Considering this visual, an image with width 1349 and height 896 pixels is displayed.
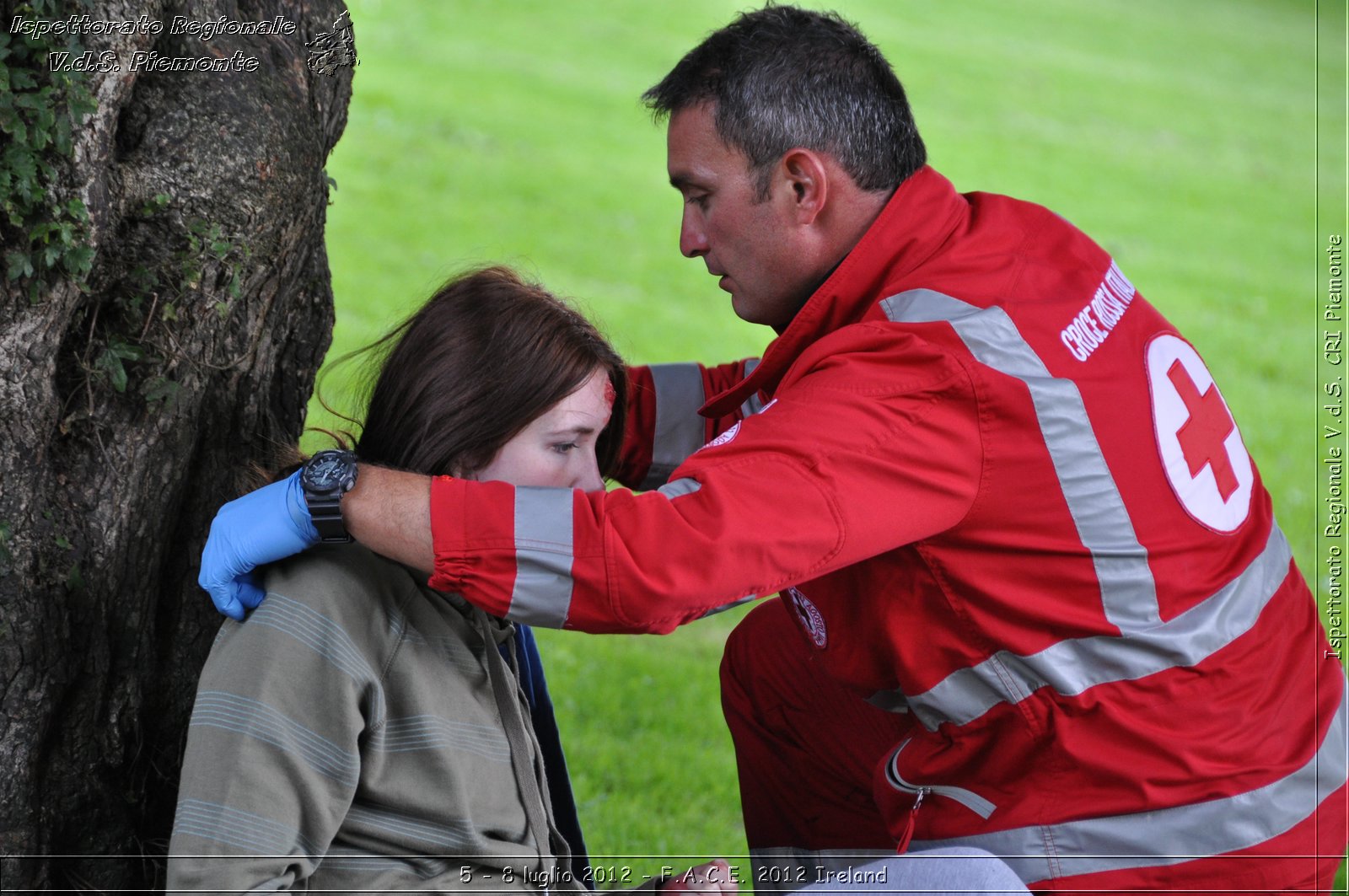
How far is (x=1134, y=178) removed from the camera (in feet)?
46.2

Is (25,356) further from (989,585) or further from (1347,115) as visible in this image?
(1347,115)

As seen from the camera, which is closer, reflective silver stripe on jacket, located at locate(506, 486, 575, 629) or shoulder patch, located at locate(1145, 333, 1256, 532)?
reflective silver stripe on jacket, located at locate(506, 486, 575, 629)

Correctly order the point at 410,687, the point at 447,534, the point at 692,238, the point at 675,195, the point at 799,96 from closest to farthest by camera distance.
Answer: the point at 447,534, the point at 410,687, the point at 799,96, the point at 692,238, the point at 675,195

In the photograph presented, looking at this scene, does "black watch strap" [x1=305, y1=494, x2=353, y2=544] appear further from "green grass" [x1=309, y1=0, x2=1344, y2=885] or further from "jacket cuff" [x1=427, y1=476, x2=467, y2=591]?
"green grass" [x1=309, y1=0, x2=1344, y2=885]

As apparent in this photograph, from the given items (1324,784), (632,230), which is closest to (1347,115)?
(632,230)

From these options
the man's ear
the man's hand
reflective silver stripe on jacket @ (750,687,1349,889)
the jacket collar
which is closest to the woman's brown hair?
the jacket collar

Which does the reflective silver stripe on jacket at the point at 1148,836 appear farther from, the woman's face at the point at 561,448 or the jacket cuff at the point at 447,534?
the jacket cuff at the point at 447,534

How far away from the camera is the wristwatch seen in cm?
217

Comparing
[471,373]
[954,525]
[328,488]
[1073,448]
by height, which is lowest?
[954,525]

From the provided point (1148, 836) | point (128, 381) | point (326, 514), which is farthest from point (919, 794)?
point (128, 381)

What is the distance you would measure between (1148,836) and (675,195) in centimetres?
1042

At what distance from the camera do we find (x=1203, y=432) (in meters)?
2.70

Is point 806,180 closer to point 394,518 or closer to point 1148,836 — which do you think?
point 394,518

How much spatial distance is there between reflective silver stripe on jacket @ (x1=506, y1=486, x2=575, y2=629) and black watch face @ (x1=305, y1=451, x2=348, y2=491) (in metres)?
0.29
